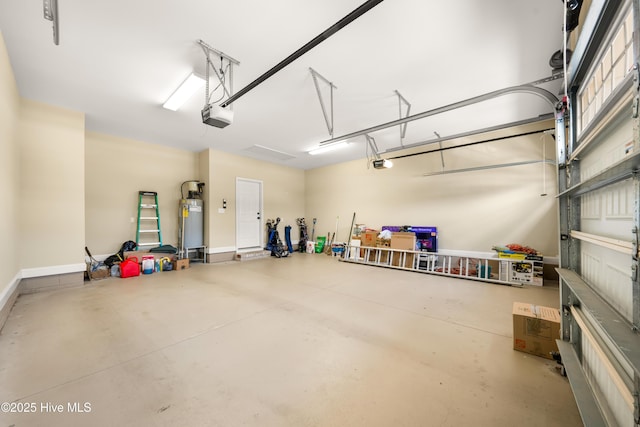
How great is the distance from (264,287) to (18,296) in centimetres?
367

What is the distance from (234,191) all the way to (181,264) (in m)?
2.47

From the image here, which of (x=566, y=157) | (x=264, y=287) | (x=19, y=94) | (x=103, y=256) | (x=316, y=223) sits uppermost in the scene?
(x=19, y=94)

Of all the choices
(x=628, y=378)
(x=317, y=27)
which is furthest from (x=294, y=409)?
(x=317, y=27)

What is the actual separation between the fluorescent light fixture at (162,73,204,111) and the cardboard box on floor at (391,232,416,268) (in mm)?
5064

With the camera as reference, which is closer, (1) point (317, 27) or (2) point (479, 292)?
(1) point (317, 27)

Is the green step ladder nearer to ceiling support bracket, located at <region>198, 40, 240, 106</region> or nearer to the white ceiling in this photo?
the white ceiling

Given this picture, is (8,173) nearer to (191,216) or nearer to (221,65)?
(221,65)

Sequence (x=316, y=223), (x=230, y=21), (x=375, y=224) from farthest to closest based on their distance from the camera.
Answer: (x=316, y=223) → (x=375, y=224) → (x=230, y=21)

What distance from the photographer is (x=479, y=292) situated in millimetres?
3836

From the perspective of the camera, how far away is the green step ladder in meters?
5.70

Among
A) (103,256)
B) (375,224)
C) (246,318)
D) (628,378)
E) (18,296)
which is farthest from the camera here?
(375,224)

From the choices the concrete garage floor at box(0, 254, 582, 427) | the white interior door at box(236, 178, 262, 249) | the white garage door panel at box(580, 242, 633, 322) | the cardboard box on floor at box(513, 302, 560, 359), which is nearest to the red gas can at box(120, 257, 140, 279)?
the concrete garage floor at box(0, 254, 582, 427)

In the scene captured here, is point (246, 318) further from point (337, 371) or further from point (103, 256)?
point (103, 256)

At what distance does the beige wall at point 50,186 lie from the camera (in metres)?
3.73
